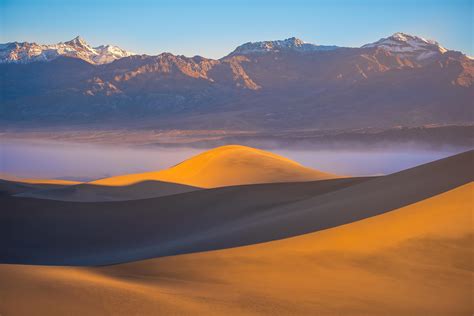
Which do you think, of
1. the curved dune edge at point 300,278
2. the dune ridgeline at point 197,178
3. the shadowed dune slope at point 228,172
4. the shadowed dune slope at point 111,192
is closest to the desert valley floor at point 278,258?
the curved dune edge at point 300,278

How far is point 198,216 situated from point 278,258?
15.3 metres

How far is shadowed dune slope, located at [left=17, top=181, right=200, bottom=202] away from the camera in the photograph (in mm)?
33531

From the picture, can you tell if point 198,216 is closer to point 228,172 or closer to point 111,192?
point 111,192

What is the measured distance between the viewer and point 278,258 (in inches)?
421

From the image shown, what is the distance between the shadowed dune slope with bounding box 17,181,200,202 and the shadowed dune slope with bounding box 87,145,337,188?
3.09 ft

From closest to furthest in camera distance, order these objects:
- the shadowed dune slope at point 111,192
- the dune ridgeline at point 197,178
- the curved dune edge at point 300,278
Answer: the curved dune edge at point 300,278 < the shadowed dune slope at point 111,192 < the dune ridgeline at point 197,178

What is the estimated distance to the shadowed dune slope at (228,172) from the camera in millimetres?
38562

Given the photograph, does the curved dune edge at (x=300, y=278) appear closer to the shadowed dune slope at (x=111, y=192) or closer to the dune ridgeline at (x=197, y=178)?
the shadowed dune slope at (x=111, y=192)

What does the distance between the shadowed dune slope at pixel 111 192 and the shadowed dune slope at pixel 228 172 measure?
94 centimetres

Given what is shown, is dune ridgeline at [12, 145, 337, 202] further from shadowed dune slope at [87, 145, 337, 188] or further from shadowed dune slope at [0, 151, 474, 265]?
shadowed dune slope at [0, 151, 474, 265]

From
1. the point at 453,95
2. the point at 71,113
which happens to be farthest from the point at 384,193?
the point at 71,113

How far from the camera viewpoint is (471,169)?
1659cm

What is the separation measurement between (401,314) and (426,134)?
356 ft

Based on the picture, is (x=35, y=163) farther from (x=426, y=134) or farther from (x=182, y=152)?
(x=426, y=134)
